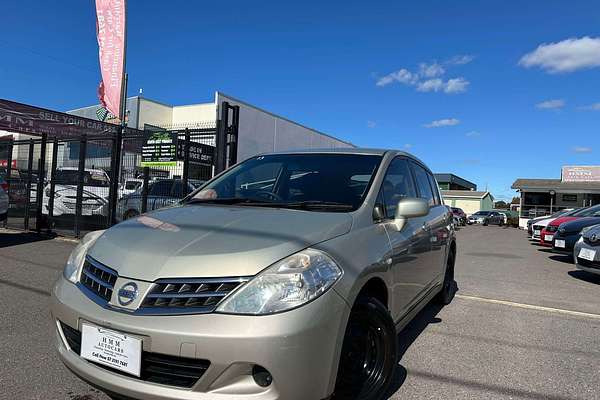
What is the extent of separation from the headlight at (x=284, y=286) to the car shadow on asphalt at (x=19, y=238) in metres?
9.01

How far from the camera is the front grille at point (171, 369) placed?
2.08 meters

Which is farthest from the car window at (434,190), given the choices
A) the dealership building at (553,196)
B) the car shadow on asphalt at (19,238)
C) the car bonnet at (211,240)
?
the dealership building at (553,196)

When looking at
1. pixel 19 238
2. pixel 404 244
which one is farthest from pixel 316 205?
pixel 19 238

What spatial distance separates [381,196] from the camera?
11.0 feet

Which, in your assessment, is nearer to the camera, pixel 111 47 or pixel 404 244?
pixel 404 244

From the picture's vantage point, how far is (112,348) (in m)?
2.22

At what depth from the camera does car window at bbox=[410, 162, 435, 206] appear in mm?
4570

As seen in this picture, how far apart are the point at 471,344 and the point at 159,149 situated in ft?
24.7

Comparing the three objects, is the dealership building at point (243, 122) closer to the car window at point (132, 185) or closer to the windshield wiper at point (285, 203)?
the car window at point (132, 185)

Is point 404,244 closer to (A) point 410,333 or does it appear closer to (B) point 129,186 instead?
(A) point 410,333

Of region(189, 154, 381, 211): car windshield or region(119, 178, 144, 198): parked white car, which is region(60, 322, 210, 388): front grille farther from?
region(119, 178, 144, 198): parked white car

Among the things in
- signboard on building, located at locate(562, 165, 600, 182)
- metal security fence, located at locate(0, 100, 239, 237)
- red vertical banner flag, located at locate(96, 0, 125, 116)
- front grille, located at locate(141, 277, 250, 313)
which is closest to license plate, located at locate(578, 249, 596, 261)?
metal security fence, located at locate(0, 100, 239, 237)

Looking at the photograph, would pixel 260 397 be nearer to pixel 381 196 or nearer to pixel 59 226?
pixel 381 196

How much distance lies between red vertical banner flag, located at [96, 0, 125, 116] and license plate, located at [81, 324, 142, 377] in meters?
15.0
